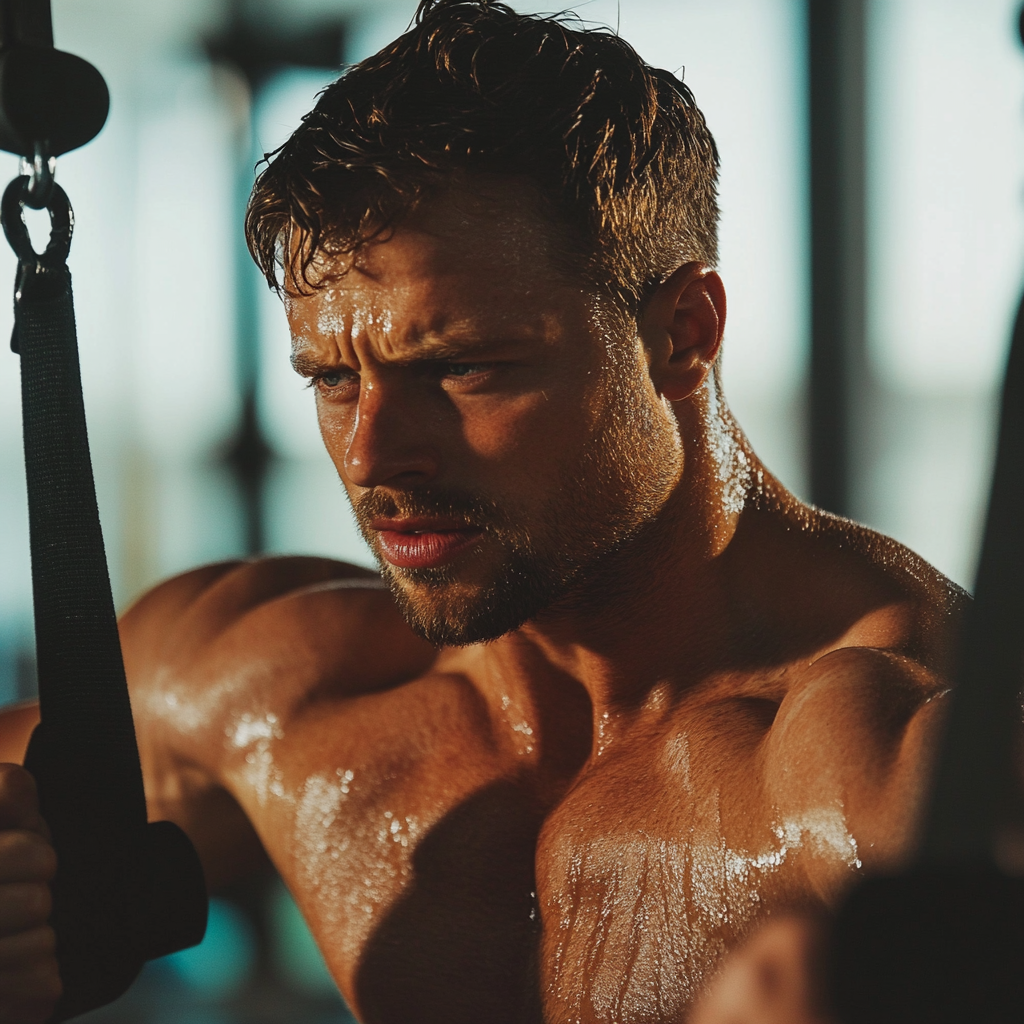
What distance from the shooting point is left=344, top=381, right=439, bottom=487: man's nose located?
718 millimetres

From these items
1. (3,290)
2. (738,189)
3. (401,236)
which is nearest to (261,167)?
(401,236)

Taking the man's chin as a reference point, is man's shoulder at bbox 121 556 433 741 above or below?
below

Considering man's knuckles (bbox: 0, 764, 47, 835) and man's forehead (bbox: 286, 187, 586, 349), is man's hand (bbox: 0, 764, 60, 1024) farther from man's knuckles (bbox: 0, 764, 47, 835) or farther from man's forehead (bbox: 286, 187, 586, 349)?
man's forehead (bbox: 286, 187, 586, 349)

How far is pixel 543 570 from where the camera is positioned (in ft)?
2.52

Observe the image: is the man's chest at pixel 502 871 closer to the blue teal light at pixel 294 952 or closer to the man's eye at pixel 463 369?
the man's eye at pixel 463 369

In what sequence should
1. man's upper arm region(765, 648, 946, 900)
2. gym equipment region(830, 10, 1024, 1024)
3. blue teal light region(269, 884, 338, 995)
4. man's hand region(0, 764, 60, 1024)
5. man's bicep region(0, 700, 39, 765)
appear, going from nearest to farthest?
1. gym equipment region(830, 10, 1024, 1024)
2. man's upper arm region(765, 648, 946, 900)
3. man's hand region(0, 764, 60, 1024)
4. man's bicep region(0, 700, 39, 765)
5. blue teal light region(269, 884, 338, 995)

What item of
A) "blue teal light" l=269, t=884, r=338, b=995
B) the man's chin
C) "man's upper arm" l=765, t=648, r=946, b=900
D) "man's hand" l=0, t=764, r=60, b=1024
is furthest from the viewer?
"blue teal light" l=269, t=884, r=338, b=995

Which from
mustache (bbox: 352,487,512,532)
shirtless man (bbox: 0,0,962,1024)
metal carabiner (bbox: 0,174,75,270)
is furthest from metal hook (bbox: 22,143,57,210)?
mustache (bbox: 352,487,512,532)

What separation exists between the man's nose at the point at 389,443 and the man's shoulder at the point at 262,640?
29cm

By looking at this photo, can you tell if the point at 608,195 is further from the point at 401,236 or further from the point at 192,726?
the point at 192,726

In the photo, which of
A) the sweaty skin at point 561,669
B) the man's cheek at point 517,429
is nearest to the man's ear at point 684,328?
the sweaty skin at point 561,669

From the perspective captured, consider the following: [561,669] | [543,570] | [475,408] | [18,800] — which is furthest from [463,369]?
[18,800]

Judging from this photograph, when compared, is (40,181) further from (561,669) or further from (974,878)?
(974,878)

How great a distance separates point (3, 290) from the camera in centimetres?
324
